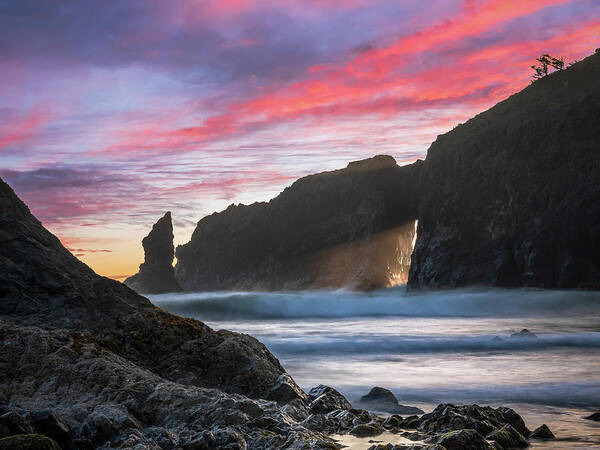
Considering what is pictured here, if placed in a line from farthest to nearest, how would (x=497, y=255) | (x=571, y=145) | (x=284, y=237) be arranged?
1. (x=284, y=237)
2. (x=497, y=255)
3. (x=571, y=145)

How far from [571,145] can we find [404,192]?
4499 cm

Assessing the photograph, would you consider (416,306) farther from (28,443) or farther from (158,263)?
(158,263)

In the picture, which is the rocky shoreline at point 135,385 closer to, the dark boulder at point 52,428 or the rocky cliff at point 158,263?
the dark boulder at point 52,428

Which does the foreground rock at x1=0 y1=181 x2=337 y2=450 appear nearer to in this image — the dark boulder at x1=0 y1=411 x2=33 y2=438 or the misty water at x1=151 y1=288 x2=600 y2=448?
the dark boulder at x1=0 y1=411 x2=33 y2=438

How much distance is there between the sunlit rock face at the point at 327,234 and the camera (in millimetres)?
96812

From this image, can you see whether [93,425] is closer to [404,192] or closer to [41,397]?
[41,397]

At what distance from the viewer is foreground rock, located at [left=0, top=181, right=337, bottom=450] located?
3877 millimetres

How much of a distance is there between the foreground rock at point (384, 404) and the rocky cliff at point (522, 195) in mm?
45913

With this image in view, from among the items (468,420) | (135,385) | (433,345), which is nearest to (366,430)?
(468,420)

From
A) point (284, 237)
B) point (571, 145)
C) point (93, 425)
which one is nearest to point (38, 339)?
point (93, 425)

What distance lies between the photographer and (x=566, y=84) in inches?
2315

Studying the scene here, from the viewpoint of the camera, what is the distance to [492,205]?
59500 millimetres

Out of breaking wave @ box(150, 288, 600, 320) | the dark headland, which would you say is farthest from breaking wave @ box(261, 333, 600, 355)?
the dark headland

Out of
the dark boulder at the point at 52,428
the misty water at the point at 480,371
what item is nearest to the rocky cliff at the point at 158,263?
the misty water at the point at 480,371
